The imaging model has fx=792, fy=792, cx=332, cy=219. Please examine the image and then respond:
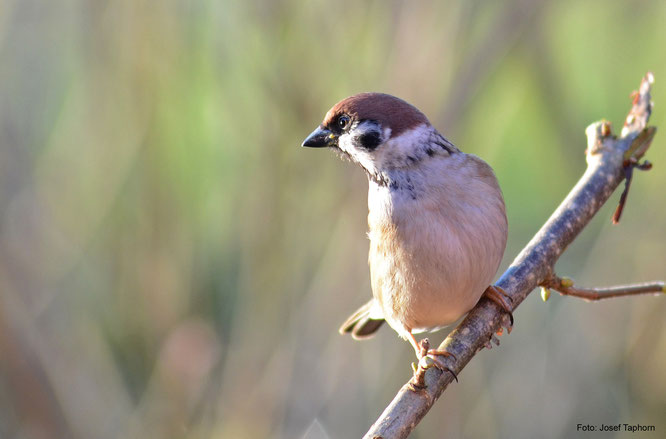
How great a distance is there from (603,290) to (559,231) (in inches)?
10.4

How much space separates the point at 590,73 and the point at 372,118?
2708 mm

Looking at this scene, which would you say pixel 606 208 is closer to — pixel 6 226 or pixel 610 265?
pixel 610 265

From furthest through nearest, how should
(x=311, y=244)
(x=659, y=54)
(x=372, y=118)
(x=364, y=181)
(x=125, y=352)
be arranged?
(x=659, y=54), (x=125, y=352), (x=311, y=244), (x=364, y=181), (x=372, y=118)

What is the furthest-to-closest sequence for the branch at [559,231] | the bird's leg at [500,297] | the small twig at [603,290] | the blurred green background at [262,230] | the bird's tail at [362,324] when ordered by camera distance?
1. the blurred green background at [262,230]
2. the bird's tail at [362,324]
3. the bird's leg at [500,297]
4. the branch at [559,231]
5. the small twig at [603,290]

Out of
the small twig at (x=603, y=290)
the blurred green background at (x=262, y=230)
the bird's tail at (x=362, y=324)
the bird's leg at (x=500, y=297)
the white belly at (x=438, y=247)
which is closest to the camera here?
the small twig at (x=603, y=290)

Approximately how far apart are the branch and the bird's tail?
24.0 inches

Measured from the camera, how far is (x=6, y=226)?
3.73m

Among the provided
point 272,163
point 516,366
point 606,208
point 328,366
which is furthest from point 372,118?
point 606,208

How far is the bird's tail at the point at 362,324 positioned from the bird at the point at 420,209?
355 millimetres

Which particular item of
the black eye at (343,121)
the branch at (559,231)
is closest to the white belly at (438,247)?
the branch at (559,231)

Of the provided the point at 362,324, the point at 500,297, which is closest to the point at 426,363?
the point at 500,297

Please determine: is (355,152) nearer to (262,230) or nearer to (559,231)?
(559,231)

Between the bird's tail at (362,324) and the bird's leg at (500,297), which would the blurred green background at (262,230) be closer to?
the bird's tail at (362,324)

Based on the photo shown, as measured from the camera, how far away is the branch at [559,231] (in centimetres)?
231
